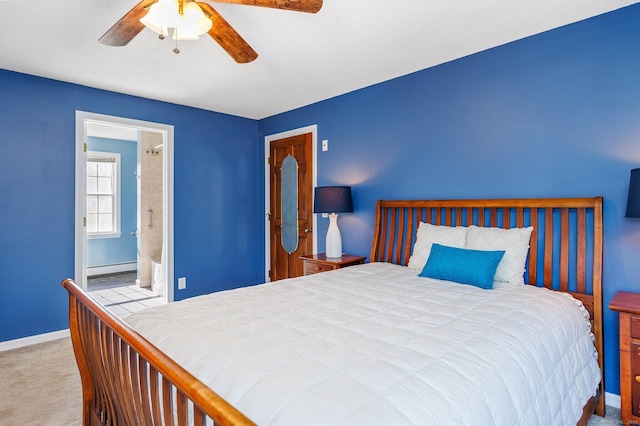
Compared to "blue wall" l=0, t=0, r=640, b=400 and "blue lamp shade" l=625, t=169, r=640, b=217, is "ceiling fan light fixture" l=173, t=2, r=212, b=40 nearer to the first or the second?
"blue wall" l=0, t=0, r=640, b=400

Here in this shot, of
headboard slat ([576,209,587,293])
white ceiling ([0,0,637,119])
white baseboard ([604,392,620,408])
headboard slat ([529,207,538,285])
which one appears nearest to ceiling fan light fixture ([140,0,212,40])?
white ceiling ([0,0,637,119])

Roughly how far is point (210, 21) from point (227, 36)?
21 cm

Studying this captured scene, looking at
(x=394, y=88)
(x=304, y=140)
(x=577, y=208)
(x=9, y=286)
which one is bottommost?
(x=9, y=286)

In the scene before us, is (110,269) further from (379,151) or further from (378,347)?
(378,347)

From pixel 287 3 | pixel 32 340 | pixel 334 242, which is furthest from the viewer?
pixel 334 242

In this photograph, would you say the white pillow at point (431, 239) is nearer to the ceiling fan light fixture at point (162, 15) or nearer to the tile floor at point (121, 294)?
the ceiling fan light fixture at point (162, 15)

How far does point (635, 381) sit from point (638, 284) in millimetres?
609

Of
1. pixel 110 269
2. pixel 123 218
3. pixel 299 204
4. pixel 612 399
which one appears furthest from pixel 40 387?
pixel 123 218

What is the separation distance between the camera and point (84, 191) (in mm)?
3646

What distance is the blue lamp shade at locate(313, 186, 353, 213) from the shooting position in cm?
360

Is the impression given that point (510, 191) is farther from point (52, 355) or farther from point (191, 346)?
point (52, 355)

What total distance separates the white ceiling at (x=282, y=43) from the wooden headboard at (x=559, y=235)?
4.04ft

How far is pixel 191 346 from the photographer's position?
4.30 ft

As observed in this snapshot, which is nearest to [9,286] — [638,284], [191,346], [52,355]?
[52,355]
